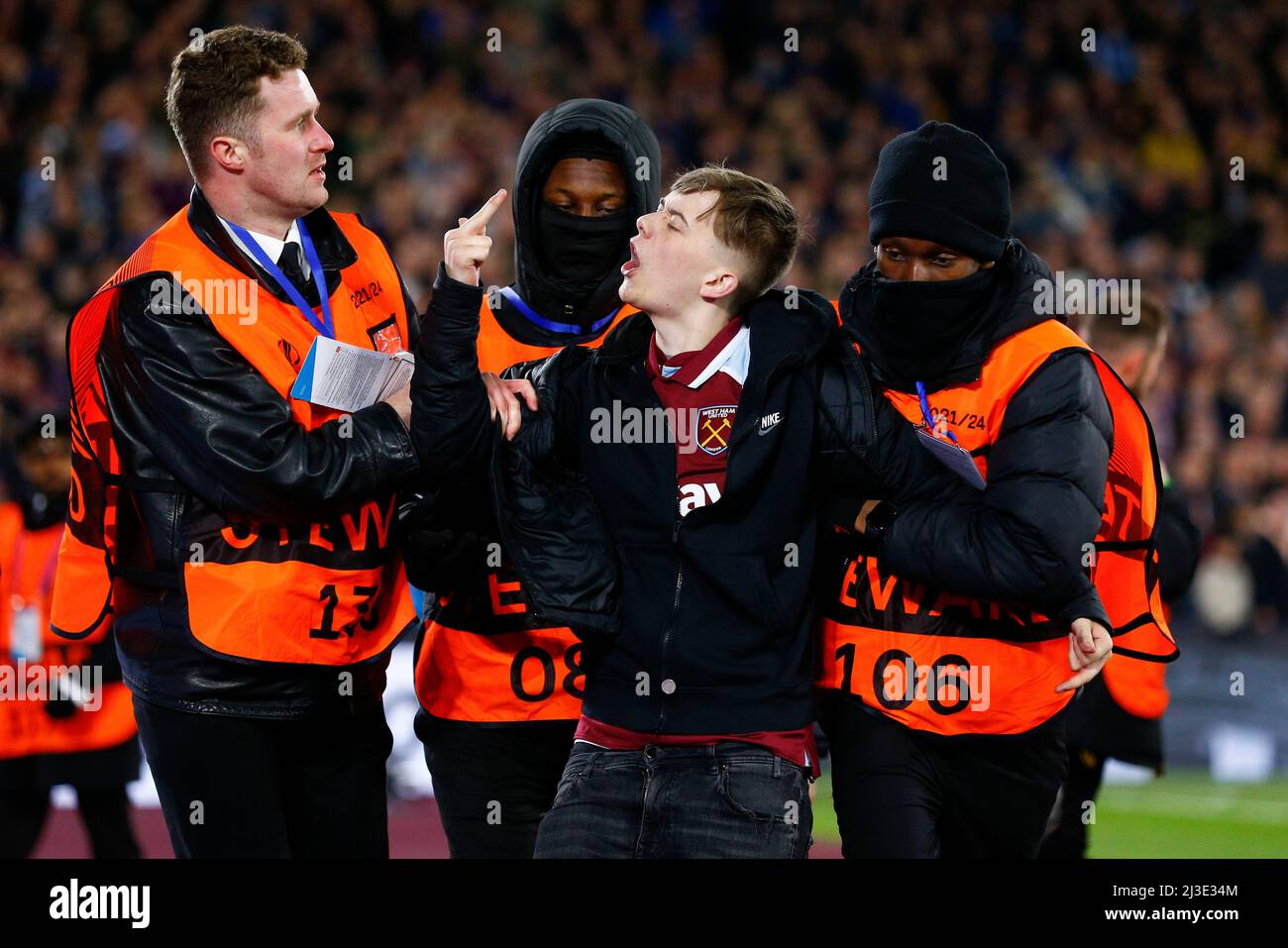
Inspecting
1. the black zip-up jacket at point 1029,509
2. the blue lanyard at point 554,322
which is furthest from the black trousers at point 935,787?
the blue lanyard at point 554,322

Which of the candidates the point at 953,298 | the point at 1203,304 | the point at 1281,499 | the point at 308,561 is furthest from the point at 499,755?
the point at 1203,304

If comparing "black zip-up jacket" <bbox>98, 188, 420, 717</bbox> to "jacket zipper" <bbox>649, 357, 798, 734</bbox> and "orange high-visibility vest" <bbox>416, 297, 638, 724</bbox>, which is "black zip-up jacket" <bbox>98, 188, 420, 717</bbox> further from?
A: "jacket zipper" <bbox>649, 357, 798, 734</bbox>

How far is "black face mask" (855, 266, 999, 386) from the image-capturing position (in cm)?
317

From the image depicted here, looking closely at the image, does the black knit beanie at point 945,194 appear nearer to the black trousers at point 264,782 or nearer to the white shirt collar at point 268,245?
the white shirt collar at point 268,245

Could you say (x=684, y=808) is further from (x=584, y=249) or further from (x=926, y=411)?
(x=584, y=249)

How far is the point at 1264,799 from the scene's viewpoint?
Result: 672 centimetres

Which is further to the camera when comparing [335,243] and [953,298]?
[335,243]

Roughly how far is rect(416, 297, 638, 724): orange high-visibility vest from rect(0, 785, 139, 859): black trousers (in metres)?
2.07

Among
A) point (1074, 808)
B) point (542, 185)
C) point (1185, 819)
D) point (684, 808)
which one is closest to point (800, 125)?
point (1185, 819)

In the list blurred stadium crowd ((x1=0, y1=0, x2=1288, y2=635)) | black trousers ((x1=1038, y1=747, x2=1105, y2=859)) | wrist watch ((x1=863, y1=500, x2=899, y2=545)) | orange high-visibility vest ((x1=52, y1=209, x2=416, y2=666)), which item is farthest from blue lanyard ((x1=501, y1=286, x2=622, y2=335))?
blurred stadium crowd ((x1=0, y1=0, x2=1288, y2=635))

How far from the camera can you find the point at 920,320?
3191mm
